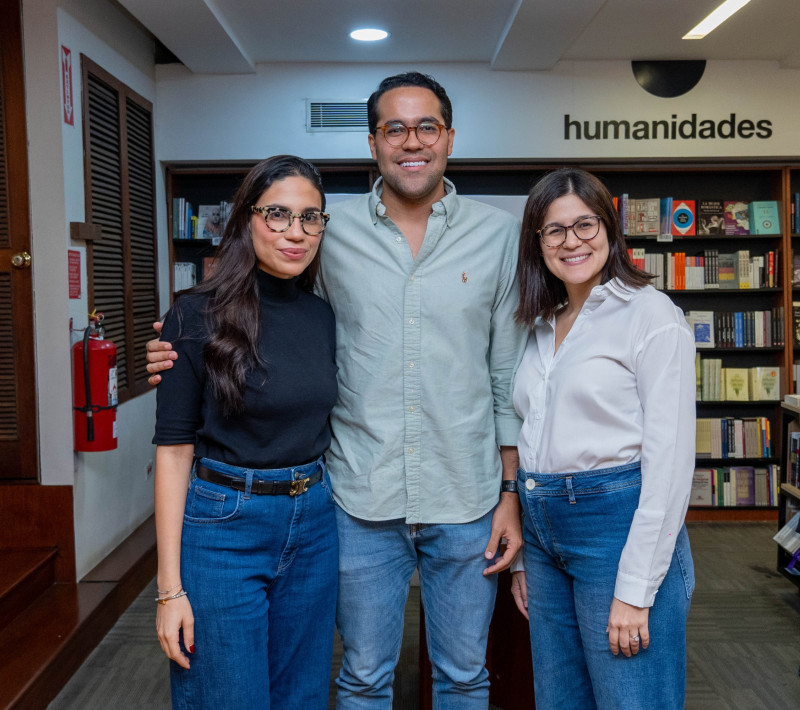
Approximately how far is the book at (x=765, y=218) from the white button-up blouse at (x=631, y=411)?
13.6 ft

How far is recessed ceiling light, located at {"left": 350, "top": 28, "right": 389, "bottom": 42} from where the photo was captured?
423 cm

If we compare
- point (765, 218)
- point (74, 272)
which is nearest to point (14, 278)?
point (74, 272)

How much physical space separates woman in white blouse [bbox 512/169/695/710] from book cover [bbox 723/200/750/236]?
13.2ft

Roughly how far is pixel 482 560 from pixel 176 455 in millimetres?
770

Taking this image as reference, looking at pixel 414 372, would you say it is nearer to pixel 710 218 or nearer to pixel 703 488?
pixel 703 488

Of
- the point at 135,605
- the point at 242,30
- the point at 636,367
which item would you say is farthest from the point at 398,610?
the point at 242,30

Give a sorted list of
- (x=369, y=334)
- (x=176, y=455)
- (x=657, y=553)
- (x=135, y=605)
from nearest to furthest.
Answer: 1. (x=657, y=553)
2. (x=176, y=455)
3. (x=369, y=334)
4. (x=135, y=605)

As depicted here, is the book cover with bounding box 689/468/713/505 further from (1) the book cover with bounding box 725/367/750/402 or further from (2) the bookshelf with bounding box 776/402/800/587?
(2) the bookshelf with bounding box 776/402/800/587

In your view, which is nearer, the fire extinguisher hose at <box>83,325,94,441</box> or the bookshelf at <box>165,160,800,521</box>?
the fire extinguisher hose at <box>83,325,94,441</box>

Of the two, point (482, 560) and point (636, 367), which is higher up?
point (636, 367)

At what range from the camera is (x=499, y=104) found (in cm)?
490

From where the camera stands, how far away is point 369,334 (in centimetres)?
177

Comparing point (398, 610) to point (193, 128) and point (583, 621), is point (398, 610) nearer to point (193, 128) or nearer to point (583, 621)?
point (583, 621)

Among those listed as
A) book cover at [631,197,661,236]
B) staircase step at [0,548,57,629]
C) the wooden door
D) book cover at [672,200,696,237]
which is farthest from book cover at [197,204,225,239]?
book cover at [672,200,696,237]
